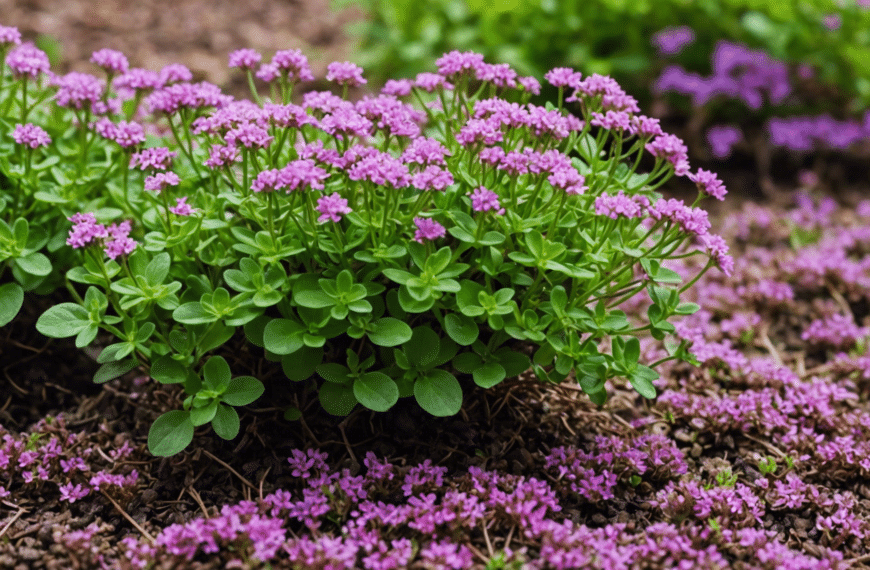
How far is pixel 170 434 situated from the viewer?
2525 millimetres

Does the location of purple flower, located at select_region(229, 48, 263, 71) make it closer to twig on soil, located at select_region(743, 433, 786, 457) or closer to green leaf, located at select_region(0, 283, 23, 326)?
green leaf, located at select_region(0, 283, 23, 326)

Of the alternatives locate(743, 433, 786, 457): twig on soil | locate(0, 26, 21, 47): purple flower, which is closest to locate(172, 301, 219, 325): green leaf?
locate(0, 26, 21, 47): purple flower

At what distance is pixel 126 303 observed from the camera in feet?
8.25

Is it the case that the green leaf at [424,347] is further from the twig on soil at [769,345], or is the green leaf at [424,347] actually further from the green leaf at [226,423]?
the twig on soil at [769,345]

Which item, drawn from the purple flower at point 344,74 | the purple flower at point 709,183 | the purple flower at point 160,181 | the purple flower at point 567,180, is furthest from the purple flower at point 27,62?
the purple flower at point 709,183

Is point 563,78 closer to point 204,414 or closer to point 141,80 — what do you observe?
point 141,80

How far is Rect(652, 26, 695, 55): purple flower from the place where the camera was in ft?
17.3

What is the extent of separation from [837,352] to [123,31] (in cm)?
615

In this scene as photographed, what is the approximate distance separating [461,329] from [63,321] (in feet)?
4.37

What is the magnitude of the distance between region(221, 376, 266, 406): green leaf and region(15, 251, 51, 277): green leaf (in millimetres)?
812

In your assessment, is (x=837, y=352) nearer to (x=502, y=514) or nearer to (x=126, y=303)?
(x=502, y=514)

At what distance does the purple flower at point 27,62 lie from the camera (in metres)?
2.83

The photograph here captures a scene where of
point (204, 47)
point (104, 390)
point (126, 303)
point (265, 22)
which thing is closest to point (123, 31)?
point (204, 47)

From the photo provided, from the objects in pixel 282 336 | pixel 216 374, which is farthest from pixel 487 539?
pixel 216 374
